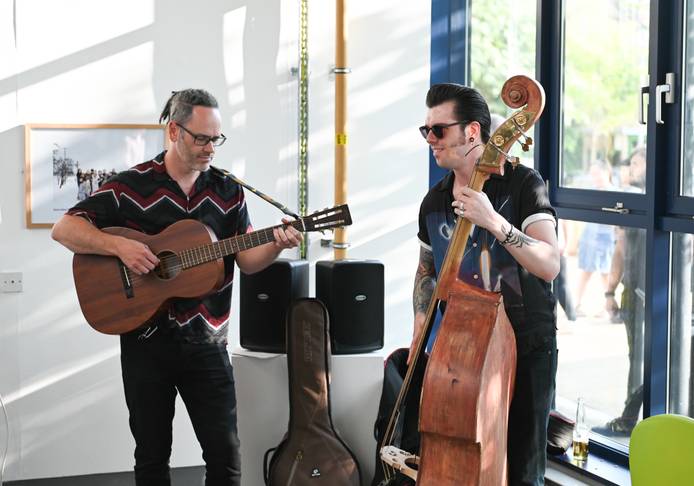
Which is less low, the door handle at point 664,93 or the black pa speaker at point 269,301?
the door handle at point 664,93

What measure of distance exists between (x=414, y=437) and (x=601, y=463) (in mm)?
940

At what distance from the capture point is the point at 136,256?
120 inches

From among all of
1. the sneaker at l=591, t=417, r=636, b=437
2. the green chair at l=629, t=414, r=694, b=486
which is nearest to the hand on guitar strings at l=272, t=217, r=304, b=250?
the green chair at l=629, t=414, r=694, b=486

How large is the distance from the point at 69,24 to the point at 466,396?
A: 113 inches

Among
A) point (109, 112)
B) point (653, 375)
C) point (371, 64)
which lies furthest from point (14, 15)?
point (653, 375)

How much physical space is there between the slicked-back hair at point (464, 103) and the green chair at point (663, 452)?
3.01 ft

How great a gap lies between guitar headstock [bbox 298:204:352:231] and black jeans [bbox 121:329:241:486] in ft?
1.72

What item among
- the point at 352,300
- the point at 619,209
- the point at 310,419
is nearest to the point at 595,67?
the point at 619,209

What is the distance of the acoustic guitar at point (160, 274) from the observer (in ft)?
9.98

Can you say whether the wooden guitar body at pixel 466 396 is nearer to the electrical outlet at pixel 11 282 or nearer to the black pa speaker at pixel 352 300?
the black pa speaker at pixel 352 300

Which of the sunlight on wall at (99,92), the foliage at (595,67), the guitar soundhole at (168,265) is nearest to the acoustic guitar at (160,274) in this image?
the guitar soundhole at (168,265)

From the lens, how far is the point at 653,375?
334cm

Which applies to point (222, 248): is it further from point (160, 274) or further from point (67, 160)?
point (67, 160)

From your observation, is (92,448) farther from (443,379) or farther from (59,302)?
(443,379)
